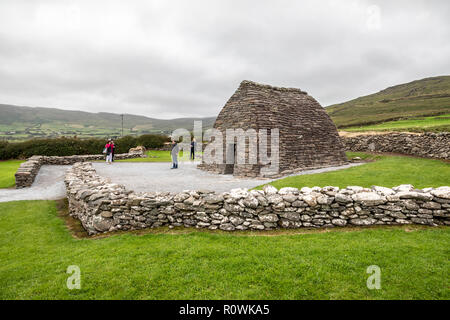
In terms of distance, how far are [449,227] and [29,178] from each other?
2005 cm

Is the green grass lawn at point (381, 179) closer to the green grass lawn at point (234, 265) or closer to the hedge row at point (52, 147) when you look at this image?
the green grass lawn at point (234, 265)

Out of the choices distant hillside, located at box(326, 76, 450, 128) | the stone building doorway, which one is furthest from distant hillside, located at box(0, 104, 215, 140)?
the stone building doorway

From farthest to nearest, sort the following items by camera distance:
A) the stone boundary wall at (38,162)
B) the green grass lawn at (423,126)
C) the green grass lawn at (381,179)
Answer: the green grass lawn at (423,126), the stone boundary wall at (38,162), the green grass lawn at (381,179)

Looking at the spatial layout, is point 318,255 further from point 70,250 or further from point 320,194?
point 70,250

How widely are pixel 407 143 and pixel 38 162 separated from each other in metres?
32.4

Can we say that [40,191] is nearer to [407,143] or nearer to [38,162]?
[38,162]

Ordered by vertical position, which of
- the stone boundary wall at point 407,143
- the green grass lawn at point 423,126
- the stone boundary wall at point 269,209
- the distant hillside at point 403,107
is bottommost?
the stone boundary wall at point 269,209

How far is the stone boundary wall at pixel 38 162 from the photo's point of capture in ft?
46.8

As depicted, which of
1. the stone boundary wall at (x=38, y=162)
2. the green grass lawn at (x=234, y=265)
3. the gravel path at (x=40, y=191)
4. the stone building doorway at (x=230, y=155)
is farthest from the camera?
the stone building doorway at (x=230, y=155)

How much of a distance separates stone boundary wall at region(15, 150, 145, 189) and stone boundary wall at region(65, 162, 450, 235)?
1074cm

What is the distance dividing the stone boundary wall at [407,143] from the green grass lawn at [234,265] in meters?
15.6

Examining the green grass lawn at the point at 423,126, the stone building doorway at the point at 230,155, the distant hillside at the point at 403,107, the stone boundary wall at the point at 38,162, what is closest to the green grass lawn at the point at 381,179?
the stone building doorway at the point at 230,155

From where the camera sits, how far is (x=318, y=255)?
464cm

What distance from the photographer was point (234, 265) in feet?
14.5
